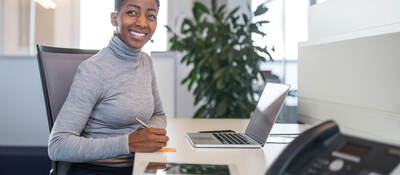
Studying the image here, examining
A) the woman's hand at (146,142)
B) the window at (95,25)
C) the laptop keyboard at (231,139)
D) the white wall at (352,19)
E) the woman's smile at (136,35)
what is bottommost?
the laptop keyboard at (231,139)

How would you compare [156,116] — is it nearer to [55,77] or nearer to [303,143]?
[55,77]

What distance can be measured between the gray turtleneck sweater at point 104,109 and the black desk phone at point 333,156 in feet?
Answer: 2.02

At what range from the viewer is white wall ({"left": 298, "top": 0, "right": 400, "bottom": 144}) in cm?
123

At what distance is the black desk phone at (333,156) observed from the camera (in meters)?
0.45

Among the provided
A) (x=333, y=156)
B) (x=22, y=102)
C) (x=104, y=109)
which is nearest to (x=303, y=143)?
(x=333, y=156)

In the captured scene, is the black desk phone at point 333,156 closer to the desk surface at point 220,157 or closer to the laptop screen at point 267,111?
the desk surface at point 220,157

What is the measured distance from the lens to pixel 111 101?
1.22 metres

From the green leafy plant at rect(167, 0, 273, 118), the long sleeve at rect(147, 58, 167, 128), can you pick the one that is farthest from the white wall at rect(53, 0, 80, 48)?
the long sleeve at rect(147, 58, 167, 128)

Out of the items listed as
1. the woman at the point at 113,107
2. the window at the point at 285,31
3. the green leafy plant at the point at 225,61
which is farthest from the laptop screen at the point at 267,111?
the window at the point at 285,31

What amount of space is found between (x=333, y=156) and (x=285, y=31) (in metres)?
2.98

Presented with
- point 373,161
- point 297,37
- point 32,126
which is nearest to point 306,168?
point 373,161

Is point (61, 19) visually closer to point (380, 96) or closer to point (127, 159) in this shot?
point (127, 159)

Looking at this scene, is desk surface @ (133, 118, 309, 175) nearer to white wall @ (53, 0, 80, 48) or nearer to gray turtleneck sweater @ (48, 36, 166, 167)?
gray turtleneck sweater @ (48, 36, 166, 167)

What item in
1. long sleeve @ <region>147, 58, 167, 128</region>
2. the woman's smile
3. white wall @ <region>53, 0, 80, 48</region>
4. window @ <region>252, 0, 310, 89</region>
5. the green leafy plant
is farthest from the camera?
white wall @ <region>53, 0, 80, 48</region>
